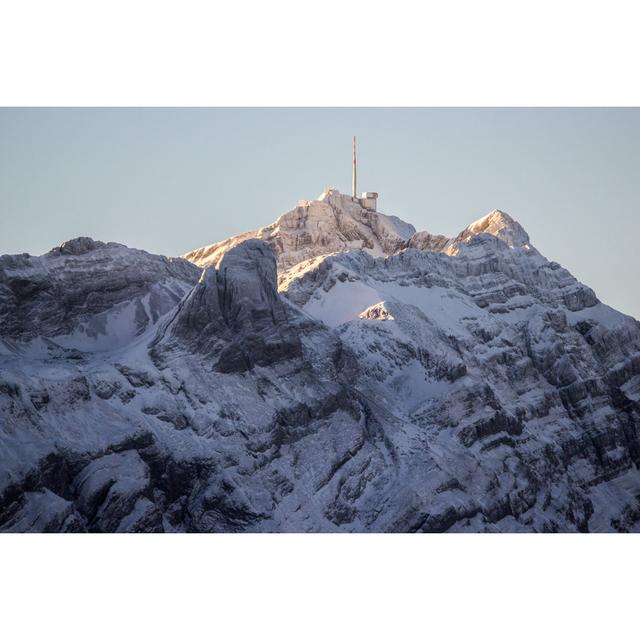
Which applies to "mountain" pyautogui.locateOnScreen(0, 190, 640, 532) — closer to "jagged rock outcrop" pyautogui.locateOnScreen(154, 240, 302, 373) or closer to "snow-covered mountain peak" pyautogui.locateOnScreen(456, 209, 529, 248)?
"jagged rock outcrop" pyautogui.locateOnScreen(154, 240, 302, 373)

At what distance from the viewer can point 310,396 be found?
4897 inches

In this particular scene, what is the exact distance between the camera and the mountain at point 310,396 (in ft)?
363

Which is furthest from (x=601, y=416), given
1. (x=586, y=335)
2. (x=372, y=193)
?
(x=372, y=193)

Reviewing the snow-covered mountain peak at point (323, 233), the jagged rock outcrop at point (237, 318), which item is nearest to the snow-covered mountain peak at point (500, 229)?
the snow-covered mountain peak at point (323, 233)

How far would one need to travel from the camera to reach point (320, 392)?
411 feet

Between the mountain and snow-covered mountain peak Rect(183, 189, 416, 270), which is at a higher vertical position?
snow-covered mountain peak Rect(183, 189, 416, 270)

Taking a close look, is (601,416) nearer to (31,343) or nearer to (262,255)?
(262,255)

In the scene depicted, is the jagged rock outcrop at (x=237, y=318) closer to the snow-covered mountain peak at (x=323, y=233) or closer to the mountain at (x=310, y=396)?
the mountain at (x=310, y=396)

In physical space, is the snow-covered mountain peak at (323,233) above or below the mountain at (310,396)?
above

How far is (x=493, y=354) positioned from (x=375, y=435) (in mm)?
22842

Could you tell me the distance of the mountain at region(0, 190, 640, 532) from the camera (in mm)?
110625

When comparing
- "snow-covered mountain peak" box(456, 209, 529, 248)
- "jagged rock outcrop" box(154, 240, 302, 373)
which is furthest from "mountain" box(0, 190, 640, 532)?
"snow-covered mountain peak" box(456, 209, 529, 248)

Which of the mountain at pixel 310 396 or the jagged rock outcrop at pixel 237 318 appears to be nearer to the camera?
the mountain at pixel 310 396

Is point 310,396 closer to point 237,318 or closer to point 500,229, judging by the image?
point 237,318
